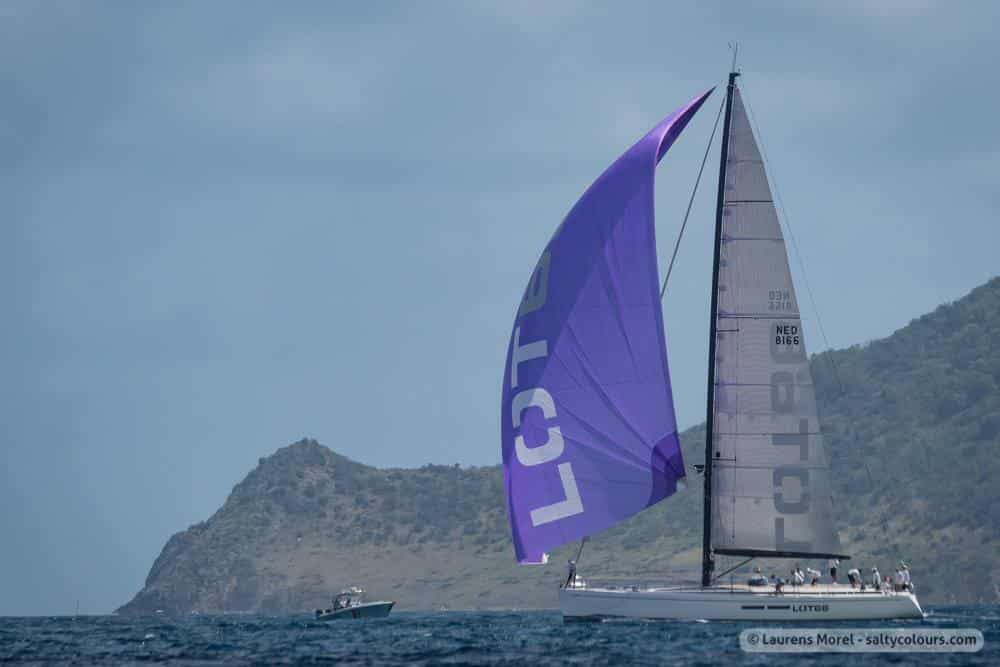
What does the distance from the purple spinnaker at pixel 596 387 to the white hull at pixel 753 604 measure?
2.67 m

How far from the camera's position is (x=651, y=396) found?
4834 cm

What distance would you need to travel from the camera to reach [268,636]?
6103 centimetres

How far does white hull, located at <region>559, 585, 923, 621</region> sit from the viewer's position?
4678 centimetres

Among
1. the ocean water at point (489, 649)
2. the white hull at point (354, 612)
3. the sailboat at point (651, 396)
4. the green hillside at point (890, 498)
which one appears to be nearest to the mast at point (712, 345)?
the sailboat at point (651, 396)

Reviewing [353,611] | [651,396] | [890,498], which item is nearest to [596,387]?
[651,396]

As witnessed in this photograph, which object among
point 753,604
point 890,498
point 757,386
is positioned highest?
point 890,498

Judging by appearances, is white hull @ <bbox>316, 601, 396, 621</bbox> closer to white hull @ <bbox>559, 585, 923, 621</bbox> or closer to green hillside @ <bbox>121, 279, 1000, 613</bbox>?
white hull @ <bbox>559, 585, 923, 621</bbox>

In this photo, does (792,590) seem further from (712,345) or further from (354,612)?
(354,612)

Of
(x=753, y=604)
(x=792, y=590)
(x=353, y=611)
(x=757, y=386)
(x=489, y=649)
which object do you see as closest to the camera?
(x=489, y=649)

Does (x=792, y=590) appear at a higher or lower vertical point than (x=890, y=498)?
lower

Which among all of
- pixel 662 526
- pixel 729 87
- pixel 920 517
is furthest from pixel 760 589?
pixel 662 526

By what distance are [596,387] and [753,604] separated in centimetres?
851

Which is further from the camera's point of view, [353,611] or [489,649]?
[353,611]

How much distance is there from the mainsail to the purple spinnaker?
2.05m
